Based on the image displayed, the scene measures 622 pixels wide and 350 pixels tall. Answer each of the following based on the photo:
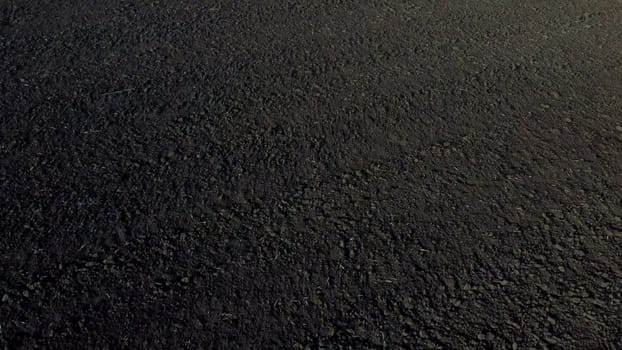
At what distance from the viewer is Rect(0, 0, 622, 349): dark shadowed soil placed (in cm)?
276

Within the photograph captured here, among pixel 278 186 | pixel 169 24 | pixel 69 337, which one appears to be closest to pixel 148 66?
pixel 169 24

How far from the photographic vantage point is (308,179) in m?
3.53

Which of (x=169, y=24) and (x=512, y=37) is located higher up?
(x=512, y=37)

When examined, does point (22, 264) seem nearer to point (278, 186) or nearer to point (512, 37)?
point (278, 186)

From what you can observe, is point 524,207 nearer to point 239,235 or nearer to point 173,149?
point 239,235

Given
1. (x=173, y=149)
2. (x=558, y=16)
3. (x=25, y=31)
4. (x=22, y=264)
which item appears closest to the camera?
(x=22, y=264)

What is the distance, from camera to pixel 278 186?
3473 millimetres

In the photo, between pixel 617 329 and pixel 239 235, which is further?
pixel 239 235

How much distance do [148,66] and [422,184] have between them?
223cm

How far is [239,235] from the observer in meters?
3.16

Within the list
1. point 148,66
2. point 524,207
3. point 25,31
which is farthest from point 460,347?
point 25,31

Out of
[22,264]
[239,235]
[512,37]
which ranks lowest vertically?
[22,264]

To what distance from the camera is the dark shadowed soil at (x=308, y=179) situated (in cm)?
276

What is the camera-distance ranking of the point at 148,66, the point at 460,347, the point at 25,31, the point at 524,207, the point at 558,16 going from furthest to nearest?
the point at 558,16 < the point at 25,31 < the point at 148,66 < the point at 524,207 < the point at 460,347
